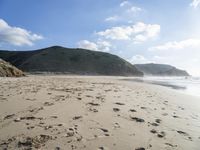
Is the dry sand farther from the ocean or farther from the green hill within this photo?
the green hill

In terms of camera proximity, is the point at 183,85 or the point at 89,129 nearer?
the point at 89,129

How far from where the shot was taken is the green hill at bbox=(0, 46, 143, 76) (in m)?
80.6

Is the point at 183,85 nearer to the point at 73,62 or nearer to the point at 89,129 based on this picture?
the point at 89,129

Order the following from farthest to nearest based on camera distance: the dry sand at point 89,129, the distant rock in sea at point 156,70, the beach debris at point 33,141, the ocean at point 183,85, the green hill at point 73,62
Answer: the distant rock in sea at point 156,70 → the green hill at point 73,62 → the ocean at point 183,85 → the dry sand at point 89,129 → the beach debris at point 33,141

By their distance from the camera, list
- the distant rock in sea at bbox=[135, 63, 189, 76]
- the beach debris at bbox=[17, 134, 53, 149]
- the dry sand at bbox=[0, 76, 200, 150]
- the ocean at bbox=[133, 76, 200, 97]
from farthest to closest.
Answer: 1. the distant rock in sea at bbox=[135, 63, 189, 76]
2. the ocean at bbox=[133, 76, 200, 97]
3. the dry sand at bbox=[0, 76, 200, 150]
4. the beach debris at bbox=[17, 134, 53, 149]

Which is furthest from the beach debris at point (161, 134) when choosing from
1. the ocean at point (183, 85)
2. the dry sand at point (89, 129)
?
the ocean at point (183, 85)

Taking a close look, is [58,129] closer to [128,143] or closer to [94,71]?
[128,143]

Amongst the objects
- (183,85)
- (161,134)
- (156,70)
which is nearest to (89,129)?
(161,134)

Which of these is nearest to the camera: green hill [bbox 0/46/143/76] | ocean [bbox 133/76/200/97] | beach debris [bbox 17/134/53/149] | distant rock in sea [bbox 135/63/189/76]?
beach debris [bbox 17/134/53/149]

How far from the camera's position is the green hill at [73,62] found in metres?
80.6

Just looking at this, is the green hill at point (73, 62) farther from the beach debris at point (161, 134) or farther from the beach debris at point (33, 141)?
the beach debris at point (33, 141)

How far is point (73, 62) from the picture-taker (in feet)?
291

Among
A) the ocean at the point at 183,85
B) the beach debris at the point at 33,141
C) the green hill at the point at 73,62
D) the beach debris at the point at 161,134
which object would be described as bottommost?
the beach debris at the point at 161,134

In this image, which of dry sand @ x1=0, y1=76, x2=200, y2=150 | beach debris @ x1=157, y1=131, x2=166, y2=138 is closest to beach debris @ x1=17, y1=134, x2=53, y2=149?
dry sand @ x1=0, y1=76, x2=200, y2=150
